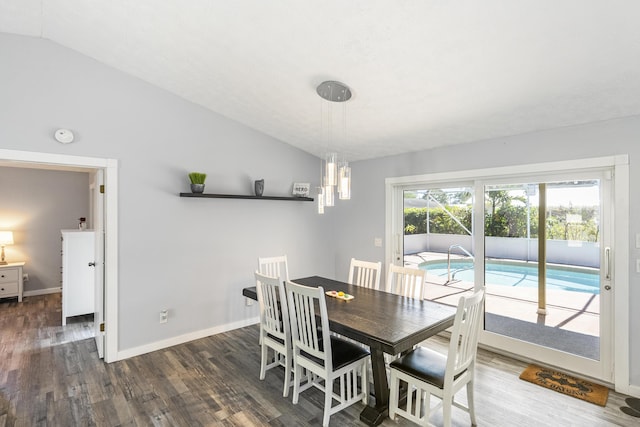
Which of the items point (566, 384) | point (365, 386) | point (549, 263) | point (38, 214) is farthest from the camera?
point (38, 214)

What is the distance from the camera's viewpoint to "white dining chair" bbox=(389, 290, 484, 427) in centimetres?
191

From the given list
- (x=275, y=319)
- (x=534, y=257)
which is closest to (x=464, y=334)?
(x=275, y=319)

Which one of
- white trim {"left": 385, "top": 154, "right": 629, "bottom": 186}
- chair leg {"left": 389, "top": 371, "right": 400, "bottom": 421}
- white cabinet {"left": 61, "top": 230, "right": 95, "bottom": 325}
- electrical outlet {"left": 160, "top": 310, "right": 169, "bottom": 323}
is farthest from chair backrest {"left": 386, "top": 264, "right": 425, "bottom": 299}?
white cabinet {"left": 61, "top": 230, "right": 95, "bottom": 325}

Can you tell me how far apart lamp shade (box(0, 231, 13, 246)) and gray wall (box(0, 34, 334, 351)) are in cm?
350

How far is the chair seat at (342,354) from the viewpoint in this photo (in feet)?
7.56

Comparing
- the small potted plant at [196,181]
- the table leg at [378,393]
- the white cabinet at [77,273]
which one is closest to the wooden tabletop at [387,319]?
the table leg at [378,393]

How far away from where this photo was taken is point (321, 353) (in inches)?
89.8

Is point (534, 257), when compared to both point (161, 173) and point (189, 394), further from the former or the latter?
point (161, 173)

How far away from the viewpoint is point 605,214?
2.80m

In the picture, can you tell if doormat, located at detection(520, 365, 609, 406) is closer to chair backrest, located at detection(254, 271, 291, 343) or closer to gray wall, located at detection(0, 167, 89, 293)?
chair backrest, located at detection(254, 271, 291, 343)

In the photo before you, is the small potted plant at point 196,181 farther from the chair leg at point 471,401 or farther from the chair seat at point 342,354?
the chair leg at point 471,401

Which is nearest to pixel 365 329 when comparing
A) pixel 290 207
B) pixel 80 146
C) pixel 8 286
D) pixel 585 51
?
pixel 585 51

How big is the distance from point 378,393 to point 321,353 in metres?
0.54

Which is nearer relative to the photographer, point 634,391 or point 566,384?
point 634,391
